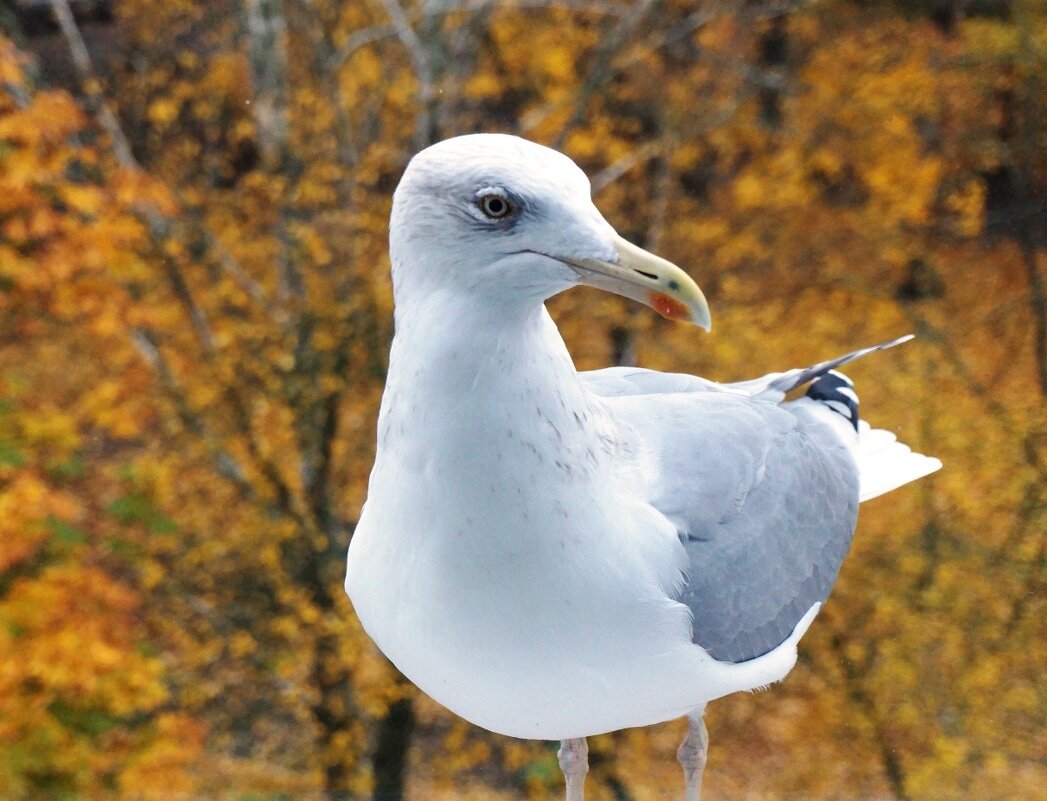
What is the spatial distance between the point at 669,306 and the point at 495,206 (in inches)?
6.7

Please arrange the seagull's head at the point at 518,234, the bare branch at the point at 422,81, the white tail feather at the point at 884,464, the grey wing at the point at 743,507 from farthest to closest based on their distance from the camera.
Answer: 1. the bare branch at the point at 422,81
2. the white tail feather at the point at 884,464
3. the grey wing at the point at 743,507
4. the seagull's head at the point at 518,234

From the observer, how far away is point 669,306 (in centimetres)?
95

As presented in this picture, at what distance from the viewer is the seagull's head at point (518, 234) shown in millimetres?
927

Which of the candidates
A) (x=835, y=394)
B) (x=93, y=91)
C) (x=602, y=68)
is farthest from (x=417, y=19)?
(x=835, y=394)

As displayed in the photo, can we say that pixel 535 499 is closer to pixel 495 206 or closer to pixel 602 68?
pixel 495 206

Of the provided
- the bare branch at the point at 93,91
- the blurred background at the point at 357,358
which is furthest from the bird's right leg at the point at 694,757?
the bare branch at the point at 93,91

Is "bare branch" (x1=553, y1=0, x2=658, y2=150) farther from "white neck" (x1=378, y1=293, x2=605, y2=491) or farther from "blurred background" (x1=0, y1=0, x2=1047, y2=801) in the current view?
"white neck" (x1=378, y1=293, x2=605, y2=491)

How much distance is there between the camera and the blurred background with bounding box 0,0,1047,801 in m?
3.44

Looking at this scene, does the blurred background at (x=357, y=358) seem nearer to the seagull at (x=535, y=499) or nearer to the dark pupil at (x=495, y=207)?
the seagull at (x=535, y=499)

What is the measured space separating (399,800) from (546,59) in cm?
283

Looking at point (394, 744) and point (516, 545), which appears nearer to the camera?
point (516, 545)

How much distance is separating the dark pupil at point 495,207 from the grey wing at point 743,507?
1.18 feet

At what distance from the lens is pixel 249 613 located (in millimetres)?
4000

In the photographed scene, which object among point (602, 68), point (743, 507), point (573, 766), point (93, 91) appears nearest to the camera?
point (743, 507)
